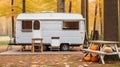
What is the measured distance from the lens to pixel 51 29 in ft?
70.6

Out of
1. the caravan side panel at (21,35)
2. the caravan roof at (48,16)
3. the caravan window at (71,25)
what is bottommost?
the caravan side panel at (21,35)

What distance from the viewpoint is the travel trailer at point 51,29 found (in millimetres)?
21422

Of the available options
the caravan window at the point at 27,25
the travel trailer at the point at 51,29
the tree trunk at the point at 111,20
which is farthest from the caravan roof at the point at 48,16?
the tree trunk at the point at 111,20

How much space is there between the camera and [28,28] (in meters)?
21.6

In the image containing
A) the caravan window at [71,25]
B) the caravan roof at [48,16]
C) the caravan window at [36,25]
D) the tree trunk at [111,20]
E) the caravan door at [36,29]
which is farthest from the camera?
the caravan window at [71,25]

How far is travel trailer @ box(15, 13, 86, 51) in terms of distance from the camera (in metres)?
21.4

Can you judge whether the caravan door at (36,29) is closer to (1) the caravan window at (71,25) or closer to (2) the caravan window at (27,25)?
(2) the caravan window at (27,25)

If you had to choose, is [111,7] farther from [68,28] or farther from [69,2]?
[69,2]

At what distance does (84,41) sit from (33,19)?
353 centimetres

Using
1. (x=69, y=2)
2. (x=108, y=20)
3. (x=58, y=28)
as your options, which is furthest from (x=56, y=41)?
(x=69, y=2)

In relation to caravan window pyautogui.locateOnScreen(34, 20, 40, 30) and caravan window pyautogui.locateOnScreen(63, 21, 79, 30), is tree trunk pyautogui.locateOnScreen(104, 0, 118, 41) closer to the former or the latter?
caravan window pyautogui.locateOnScreen(63, 21, 79, 30)

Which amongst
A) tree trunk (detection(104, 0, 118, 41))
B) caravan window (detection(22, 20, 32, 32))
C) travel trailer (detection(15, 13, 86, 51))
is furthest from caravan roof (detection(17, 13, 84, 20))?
→ tree trunk (detection(104, 0, 118, 41))

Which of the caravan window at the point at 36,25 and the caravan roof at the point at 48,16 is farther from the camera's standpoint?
the caravan roof at the point at 48,16

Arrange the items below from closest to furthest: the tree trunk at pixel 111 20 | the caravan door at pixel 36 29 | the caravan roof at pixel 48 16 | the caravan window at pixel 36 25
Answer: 1. the tree trunk at pixel 111 20
2. the caravan door at pixel 36 29
3. the caravan window at pixel 36 25
4. the caravan roof at pixel 48 16
